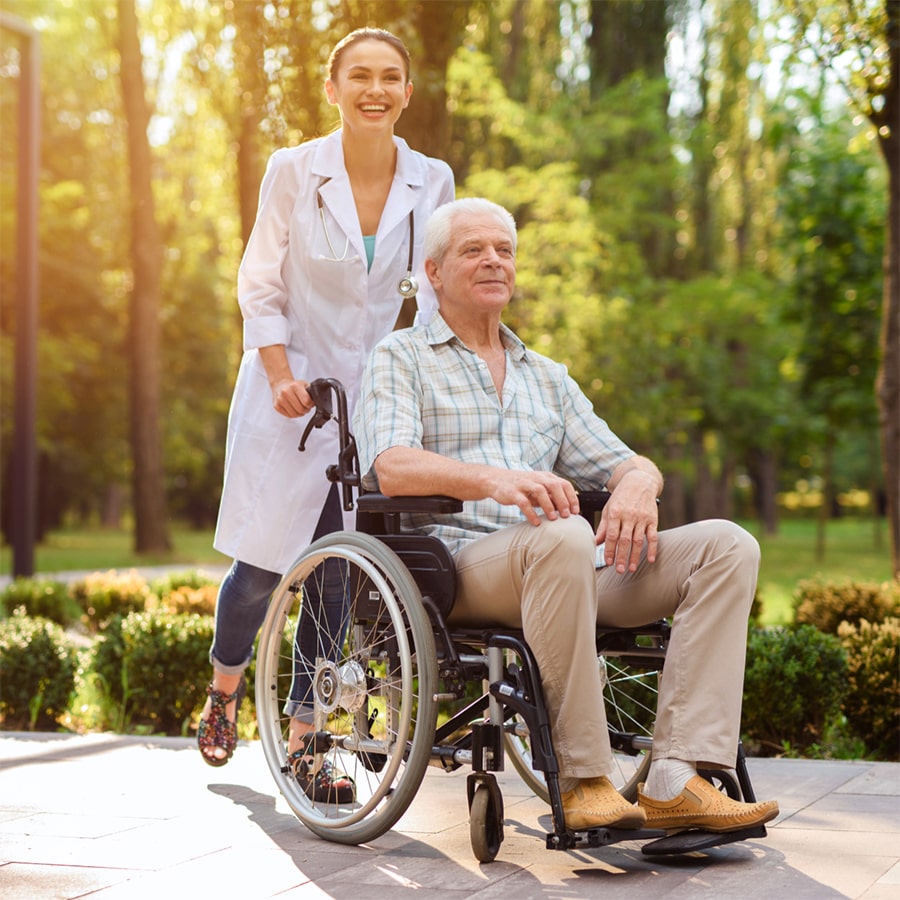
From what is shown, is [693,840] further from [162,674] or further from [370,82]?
[162,674]

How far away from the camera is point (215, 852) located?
3.29 m

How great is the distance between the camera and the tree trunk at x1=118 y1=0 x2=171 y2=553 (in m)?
17.6

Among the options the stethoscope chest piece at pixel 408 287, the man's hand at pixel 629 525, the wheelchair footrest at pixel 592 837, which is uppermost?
the stethoscope chest piece at pixel 408 287

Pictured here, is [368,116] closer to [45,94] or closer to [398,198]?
[398,198]

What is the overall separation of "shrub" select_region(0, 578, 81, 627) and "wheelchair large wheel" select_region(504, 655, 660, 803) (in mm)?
5703

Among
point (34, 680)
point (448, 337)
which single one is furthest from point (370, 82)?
point (34, 680)

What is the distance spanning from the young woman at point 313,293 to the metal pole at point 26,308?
678 cm

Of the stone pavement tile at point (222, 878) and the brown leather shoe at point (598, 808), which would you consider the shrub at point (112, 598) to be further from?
the brown leather shoe at point (598, 808)

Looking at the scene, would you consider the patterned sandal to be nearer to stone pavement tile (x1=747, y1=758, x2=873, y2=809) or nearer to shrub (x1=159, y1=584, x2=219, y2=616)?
stone pavement tile (x1=747, y1=758, x2=873, y2=809)

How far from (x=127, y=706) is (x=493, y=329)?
109 inches

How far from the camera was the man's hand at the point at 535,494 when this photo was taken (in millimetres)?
3084

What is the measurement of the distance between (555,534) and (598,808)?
22.3 inches

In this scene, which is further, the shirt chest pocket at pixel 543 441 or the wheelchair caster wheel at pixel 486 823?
the shirt chest pocket at pixel 543 441

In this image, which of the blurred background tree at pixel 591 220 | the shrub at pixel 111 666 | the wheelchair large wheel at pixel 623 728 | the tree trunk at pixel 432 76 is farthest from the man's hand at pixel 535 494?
the blurred background tree at pixel 591 220
